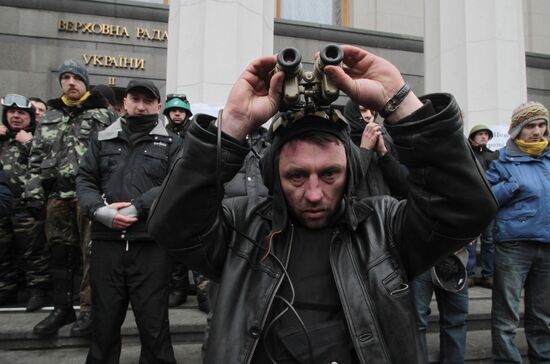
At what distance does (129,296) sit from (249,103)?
2482mm

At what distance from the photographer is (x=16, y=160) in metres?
5.28

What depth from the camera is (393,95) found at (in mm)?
1637

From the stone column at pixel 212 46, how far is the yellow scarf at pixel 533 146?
3.82 m

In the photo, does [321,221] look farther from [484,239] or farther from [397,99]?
[484,239]

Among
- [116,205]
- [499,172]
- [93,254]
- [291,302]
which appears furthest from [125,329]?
[499,172]

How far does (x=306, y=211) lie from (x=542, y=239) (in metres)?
3.21

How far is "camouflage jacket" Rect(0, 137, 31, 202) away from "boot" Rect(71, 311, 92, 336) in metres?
1.85

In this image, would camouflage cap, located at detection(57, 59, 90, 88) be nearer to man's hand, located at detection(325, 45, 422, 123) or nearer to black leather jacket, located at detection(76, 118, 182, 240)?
black leather jacket, located at detection(76, 118, 182, 240)

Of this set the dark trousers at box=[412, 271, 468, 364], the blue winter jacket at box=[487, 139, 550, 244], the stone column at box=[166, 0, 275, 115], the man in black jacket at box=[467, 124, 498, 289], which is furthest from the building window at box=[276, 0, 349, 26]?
the dark trousers at box=[412, 271, 468, 364]

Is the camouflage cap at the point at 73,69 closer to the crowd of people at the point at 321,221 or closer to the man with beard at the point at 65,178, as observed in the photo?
the man with beard at the point at 65,178

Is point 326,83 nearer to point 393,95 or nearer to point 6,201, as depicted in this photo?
point 393,95

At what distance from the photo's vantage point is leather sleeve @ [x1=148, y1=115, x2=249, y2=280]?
165 centimetres

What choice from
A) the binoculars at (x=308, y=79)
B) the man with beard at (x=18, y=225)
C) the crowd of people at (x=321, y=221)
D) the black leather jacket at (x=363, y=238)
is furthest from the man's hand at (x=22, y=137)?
the binoculars at (x=308, y=79)

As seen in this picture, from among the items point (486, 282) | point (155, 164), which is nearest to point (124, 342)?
point (155, 164)
